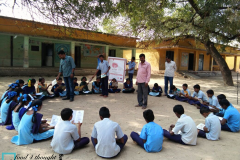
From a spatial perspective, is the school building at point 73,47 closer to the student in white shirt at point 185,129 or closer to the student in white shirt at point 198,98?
the student in white shirt at point 198,98

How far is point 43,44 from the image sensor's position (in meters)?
15.4

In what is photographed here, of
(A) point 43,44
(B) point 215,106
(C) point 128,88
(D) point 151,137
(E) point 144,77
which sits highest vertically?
(A) point 43,44

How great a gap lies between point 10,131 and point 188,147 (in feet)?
11.2

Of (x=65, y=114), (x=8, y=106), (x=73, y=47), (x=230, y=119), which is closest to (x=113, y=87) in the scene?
(x=8, y=106)

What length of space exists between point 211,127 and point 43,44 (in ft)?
49.8

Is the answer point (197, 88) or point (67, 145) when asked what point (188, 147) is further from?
point (197, 88)

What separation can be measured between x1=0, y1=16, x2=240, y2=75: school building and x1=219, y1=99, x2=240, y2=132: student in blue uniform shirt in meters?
7.22

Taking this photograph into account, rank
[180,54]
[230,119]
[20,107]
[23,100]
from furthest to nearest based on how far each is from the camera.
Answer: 1. [180,54]
2. [230,119]
3. [20,107]
4. [23,100]

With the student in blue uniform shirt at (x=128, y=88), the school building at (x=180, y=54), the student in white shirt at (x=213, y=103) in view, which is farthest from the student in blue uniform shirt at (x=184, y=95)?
the school building at (x=180, y=54)

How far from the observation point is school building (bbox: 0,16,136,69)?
12.4 metres

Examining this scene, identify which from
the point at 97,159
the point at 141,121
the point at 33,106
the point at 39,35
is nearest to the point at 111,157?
the point at 97,159

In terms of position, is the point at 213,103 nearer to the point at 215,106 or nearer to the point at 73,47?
the point at 215,106

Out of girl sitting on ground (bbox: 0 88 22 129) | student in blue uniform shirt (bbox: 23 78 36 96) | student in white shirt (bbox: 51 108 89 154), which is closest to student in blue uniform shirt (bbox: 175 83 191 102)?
student in white shirt (bbox: 51 108 89 154)

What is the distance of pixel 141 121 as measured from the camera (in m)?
4.45
